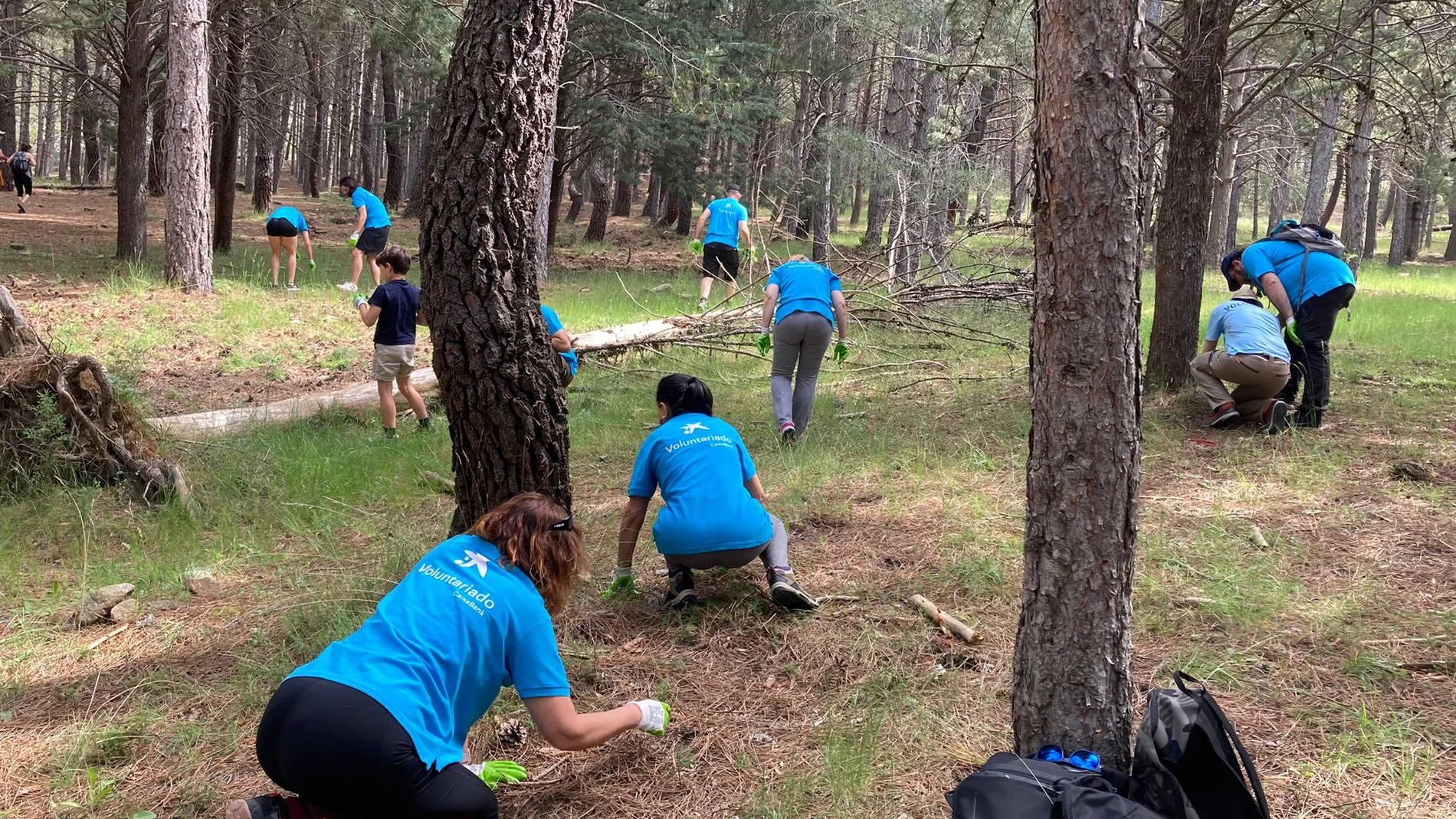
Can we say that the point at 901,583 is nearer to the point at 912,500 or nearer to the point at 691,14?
the point at 912,500

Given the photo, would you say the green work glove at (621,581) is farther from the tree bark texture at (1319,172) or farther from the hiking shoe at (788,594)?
the tree bark texture at (1319,172)

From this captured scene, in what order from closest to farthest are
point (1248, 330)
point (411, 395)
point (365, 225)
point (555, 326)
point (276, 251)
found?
point (555, 326), point (1248, 330), point (411, 395), point (365, 225), point (276, 251)

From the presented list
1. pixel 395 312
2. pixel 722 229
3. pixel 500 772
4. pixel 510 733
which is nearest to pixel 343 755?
pixel 500 772

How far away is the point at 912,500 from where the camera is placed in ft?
19.1

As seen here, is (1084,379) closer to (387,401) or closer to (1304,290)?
(1304,290)

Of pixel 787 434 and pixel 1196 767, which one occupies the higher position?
pixel 787 434

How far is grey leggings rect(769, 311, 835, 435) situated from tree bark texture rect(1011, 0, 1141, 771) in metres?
3.97

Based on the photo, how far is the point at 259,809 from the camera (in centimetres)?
254

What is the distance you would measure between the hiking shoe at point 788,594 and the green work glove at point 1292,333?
4823mm

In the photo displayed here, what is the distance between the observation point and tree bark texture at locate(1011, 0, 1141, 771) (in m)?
2.55

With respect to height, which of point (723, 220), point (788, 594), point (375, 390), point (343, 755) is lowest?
point (788, 594)

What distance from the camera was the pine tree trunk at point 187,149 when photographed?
39.2 feet

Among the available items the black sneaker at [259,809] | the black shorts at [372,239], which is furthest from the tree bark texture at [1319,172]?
the black sneaker at [259,809]

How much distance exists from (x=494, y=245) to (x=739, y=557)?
66.9 inches
